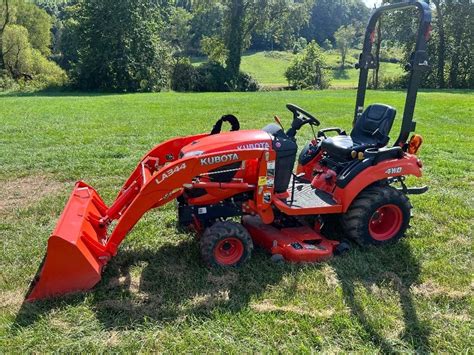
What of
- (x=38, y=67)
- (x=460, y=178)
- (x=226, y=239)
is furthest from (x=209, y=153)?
(x=38, y=67)

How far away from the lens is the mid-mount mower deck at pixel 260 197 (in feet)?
13.1

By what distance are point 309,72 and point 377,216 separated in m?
35.6

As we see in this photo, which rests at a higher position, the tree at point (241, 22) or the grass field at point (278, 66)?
the tree at point (241, 22)

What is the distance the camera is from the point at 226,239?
428cm

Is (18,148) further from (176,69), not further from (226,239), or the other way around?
(176,69)

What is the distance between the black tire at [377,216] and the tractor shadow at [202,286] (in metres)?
0.14

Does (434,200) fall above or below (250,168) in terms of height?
below

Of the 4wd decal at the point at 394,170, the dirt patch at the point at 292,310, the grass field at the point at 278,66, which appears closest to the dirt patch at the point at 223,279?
the dirt patch at the point at 292,310

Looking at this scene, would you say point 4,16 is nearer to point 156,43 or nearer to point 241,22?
point 156,43

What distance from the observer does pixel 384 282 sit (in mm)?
4203

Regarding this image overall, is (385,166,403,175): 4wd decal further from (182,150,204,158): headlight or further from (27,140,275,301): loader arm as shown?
(182,150,204,158): headlight

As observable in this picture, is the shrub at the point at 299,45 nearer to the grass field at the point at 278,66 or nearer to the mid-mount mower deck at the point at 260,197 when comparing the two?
the grass field at the point at 278,66

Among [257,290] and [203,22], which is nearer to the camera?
[257,290]

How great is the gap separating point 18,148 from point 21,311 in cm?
684
